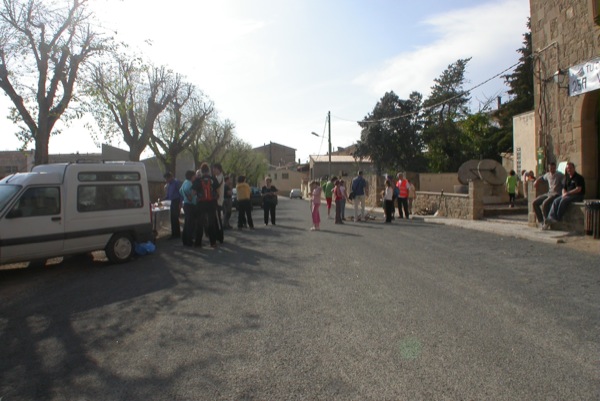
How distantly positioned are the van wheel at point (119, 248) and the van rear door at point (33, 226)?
1.00 metres

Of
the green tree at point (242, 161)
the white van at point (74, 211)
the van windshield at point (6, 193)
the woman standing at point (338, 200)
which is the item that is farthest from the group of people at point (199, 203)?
the green tree at point (242, 161)

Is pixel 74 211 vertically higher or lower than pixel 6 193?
lower

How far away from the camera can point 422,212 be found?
835 inches

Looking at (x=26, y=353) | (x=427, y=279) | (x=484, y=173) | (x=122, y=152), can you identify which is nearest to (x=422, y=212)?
(x=484, y=173)

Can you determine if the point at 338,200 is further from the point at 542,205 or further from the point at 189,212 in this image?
the point at 542,205

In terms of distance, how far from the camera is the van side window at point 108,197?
8.91 m

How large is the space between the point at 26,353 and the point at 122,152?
49.6 metres

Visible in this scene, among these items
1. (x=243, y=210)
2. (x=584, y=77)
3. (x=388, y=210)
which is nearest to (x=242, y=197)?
(x=243, y=210)

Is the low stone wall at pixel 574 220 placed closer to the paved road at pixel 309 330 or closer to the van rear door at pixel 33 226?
the paved road at pixel 309 330

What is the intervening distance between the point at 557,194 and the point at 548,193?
0.34 meters

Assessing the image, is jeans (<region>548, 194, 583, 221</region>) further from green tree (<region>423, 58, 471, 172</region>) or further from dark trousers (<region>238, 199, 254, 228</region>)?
green tree (<region>423, 58, 471, 172</region>)

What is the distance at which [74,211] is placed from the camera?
8.67 meters

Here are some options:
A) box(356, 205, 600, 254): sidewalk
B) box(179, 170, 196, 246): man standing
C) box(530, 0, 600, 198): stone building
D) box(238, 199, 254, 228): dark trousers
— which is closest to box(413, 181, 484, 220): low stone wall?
box(356, 205, 600, 254): sidewalk

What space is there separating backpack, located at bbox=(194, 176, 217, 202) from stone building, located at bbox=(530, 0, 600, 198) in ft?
30.2
